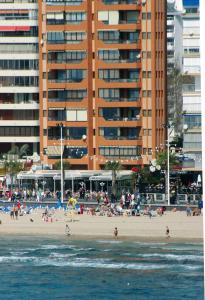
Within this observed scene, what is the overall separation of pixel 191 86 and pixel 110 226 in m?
24.3

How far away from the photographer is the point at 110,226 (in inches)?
3905

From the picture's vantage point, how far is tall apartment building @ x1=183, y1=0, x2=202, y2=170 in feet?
379

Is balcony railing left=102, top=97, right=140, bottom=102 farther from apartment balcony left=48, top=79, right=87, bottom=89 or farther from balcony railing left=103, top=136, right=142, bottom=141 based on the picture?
balcony railing left=103, top=136, right=142, bottom=141

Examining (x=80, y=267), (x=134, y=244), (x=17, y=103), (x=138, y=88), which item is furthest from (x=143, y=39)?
(x=80, y=267)

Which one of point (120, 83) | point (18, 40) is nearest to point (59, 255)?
point (120, 83)

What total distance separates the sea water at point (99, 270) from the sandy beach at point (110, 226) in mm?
3117

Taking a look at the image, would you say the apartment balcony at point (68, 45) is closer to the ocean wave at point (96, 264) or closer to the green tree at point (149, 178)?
the green tree at point (149, 178)

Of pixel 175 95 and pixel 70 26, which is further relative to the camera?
pixel 175 95

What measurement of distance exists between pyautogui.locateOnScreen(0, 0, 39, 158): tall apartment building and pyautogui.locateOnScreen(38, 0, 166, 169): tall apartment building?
21.2 ft

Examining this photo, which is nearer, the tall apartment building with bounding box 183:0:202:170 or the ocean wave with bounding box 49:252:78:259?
the ocean wave with bounding box 49:252:78:259

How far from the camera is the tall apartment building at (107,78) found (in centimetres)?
13838

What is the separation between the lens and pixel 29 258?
83.1 meters

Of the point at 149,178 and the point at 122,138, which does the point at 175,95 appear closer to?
the point at 122,138

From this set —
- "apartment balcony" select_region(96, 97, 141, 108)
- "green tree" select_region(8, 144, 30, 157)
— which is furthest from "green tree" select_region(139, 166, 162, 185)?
"green tree" select_region(8, 144, 30, 157)
